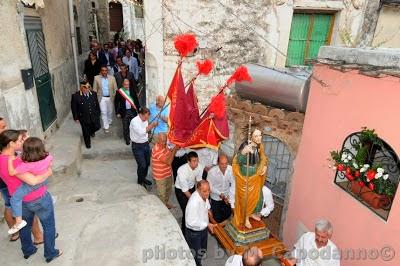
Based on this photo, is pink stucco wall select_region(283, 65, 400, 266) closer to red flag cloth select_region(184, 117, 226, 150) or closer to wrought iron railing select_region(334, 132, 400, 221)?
wrought iron railing select_region(334, 132, 400, 221)

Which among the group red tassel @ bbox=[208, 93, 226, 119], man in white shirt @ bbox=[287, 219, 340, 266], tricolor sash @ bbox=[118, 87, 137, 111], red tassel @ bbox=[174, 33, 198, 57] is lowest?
man in white shirt @ bbox=[287, 219, 340, 266]

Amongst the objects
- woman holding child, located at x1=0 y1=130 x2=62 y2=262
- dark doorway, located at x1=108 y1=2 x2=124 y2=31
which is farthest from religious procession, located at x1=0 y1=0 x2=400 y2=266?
dark doorway, located at x1=108 y1=2 x2=124 y2=31

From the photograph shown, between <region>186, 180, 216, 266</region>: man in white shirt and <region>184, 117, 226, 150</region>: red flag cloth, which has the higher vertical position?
<region>184, 117, 226, 150</region>: red flag cloth

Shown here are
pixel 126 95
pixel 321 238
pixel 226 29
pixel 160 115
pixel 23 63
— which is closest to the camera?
pixel 321 238

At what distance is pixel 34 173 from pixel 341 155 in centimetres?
466

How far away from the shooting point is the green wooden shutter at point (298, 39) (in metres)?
8.39

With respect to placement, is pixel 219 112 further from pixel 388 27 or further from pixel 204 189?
pixel 388 27

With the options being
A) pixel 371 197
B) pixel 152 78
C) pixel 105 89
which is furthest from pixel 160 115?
pixel 371 197

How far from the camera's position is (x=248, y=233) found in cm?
583

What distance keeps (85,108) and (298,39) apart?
6072 mm

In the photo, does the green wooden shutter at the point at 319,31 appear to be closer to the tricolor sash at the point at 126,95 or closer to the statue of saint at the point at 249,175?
the statue of saint at the point at 249,175

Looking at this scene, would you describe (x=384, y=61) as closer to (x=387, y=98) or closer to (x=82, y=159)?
(x=387, y=98)

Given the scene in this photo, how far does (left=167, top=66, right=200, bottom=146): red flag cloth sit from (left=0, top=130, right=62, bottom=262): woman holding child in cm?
270

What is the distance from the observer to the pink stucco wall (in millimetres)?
4453
